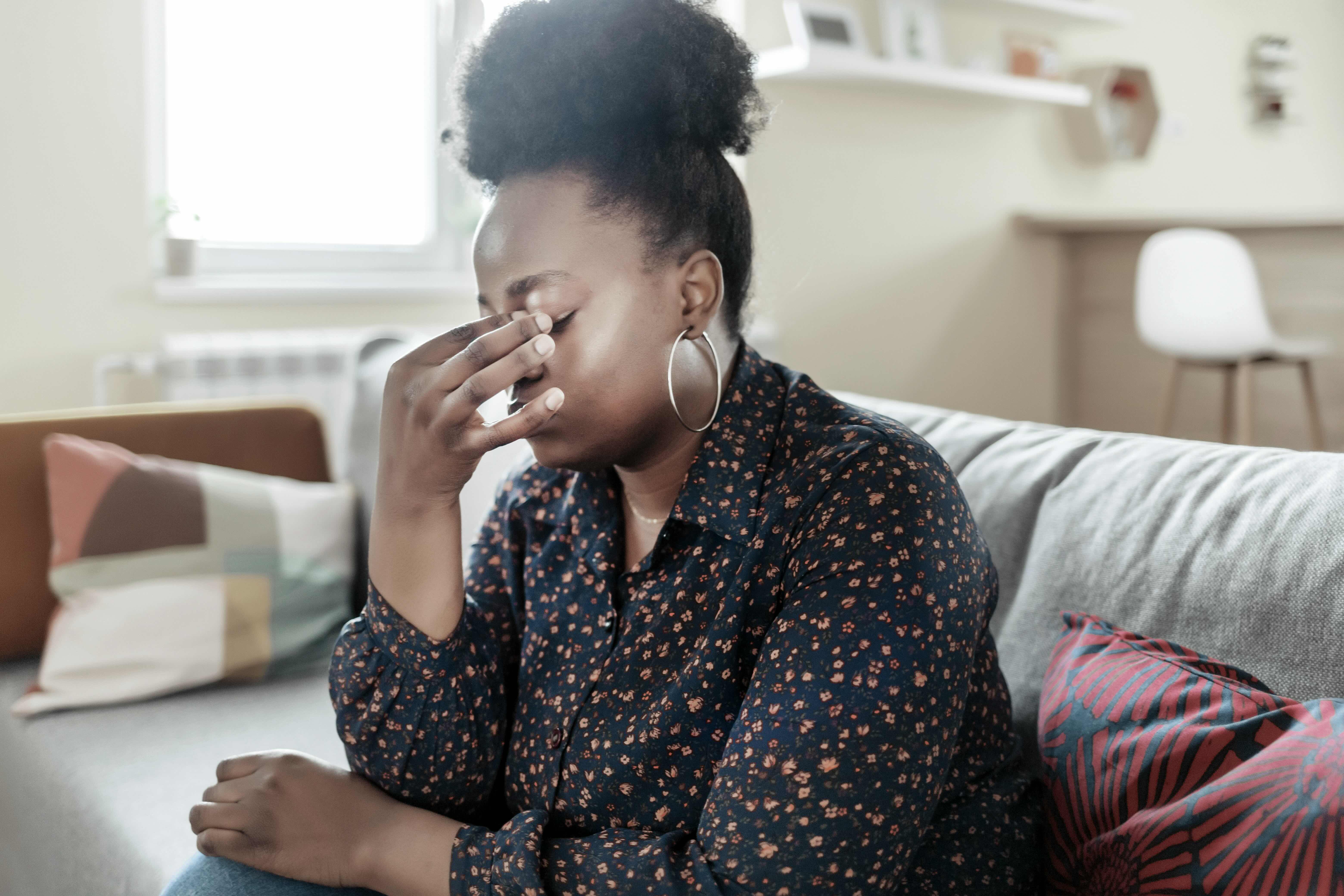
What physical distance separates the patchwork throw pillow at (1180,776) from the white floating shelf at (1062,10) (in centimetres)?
343

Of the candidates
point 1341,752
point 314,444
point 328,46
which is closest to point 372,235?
point 328,46

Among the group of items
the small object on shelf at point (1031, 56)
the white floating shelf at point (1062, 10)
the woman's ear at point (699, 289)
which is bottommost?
the woman's ear at point (699, 289)

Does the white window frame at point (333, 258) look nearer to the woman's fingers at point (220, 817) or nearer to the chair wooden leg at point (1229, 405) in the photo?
the woman's fingers at point (220, 817)

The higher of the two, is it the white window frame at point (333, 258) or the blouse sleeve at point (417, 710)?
the white window frame at point (333, 258)

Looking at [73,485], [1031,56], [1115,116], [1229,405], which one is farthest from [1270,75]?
[73,485]

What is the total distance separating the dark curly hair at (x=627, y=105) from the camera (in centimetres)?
90

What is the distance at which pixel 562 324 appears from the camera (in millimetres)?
865

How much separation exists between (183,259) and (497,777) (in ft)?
6.62

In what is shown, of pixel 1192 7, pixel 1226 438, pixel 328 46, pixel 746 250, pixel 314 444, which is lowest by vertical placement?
pixel 1226 438

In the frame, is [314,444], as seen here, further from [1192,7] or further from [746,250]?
[1192,7]

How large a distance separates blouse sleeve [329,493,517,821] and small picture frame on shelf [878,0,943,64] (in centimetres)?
310

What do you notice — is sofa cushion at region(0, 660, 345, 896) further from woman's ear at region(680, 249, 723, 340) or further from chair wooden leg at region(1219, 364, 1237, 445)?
chair wooden leg at region(1219, 364, 1237, 445)

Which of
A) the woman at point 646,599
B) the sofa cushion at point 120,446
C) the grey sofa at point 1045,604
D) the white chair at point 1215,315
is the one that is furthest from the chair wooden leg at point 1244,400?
the woman at point 646,599

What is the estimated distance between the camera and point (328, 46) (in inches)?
120
